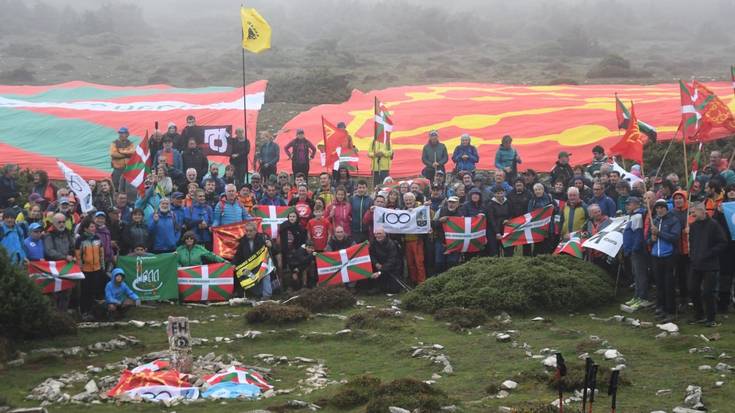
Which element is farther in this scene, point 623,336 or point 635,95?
point 635,95

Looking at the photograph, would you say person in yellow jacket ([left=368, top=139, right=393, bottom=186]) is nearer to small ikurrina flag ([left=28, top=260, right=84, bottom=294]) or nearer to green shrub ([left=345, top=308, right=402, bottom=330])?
green shrub ([left=345, top=308, right=402, bottom=330])

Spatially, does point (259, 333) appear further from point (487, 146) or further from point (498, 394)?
point (487, 146)

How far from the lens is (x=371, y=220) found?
19.7 m

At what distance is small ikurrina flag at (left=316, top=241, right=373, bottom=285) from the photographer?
19050 millimetres

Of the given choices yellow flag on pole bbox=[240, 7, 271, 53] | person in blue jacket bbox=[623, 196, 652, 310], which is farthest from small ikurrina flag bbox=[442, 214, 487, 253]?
yellow flag on pole bbox=[240, 7, 271, 53]

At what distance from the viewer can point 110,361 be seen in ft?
46.2

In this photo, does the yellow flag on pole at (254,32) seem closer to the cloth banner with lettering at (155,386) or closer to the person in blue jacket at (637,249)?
the person in blue jacket at (637,249)

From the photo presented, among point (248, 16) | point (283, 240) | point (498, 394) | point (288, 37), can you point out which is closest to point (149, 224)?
point (283, 240)

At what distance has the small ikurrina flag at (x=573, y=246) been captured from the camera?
59.7 ft

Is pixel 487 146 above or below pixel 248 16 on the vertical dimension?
below

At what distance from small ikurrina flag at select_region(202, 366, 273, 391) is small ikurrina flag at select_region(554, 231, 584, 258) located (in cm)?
732

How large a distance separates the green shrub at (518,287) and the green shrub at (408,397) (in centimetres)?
511

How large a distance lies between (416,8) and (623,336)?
68.5 m

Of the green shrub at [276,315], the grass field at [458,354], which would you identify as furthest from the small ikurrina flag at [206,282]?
the green shrub at [276,315]
